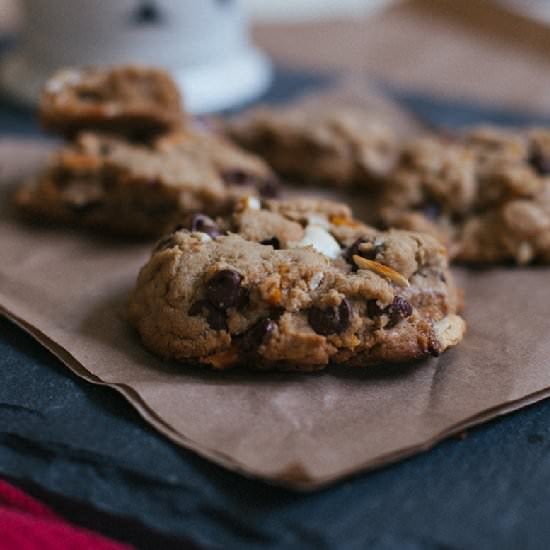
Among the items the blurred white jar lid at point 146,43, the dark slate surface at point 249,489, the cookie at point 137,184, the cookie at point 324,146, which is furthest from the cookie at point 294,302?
the blurred white jar lid at point 146,43

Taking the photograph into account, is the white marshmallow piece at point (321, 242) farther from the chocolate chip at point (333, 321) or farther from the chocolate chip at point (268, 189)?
the chocolate chip at point (268, 189)

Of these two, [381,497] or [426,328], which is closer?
[381,497]

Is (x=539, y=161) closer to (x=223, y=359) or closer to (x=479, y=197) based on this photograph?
(x=479, y=197)

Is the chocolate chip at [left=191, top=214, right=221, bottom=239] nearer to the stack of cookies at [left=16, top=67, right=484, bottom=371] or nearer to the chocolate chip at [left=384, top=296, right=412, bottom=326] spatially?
the stack of cookies at [left=16, top=67, right=484, bottom=371]

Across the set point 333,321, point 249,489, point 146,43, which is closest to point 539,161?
point 333,321

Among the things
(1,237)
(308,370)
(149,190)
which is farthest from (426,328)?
(1,237)

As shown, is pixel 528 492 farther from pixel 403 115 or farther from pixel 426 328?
pixel 403 115
